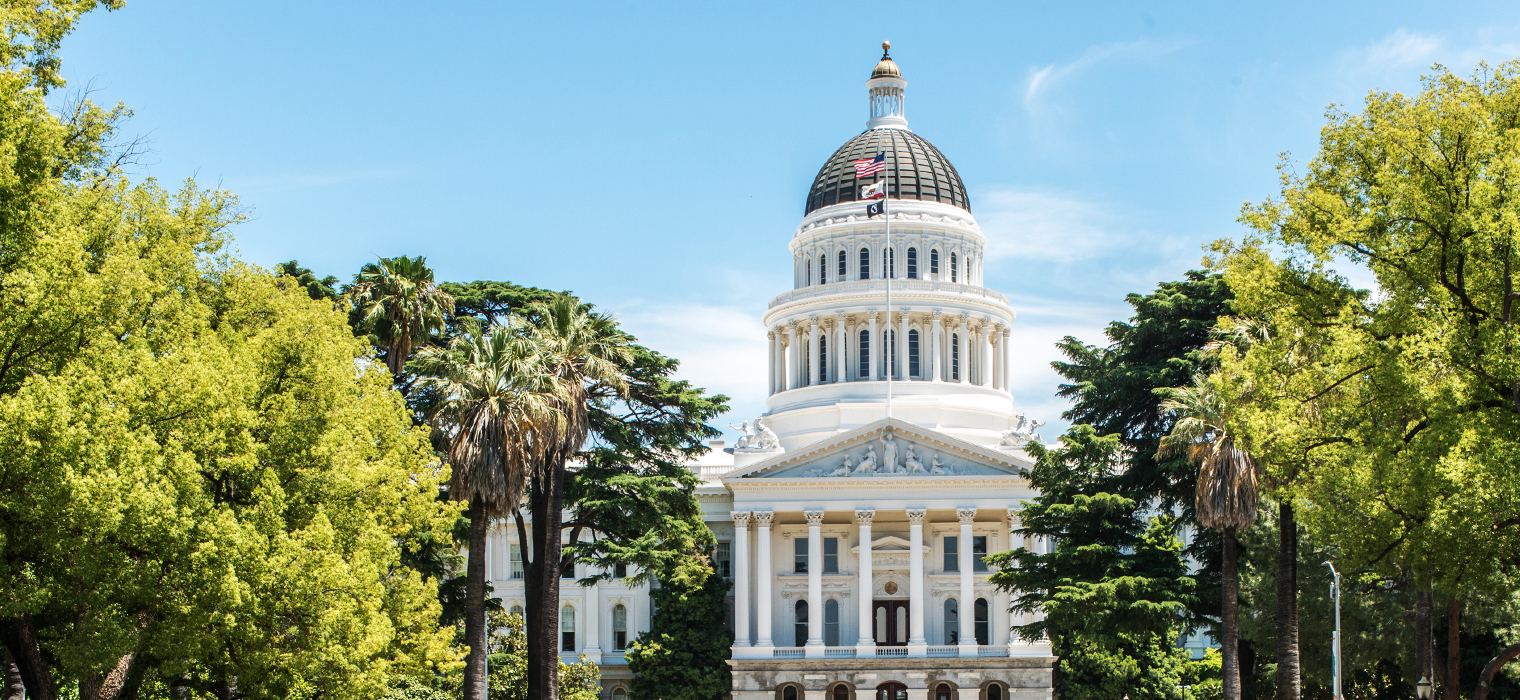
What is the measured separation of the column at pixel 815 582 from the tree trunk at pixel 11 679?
41.9m

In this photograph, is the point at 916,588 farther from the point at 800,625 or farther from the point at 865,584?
the point at 800,625

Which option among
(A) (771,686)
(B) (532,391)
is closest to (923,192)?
(A) (771,686)

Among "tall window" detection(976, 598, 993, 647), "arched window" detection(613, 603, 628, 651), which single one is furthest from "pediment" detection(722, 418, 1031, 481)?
"arched window" detection(613, 603, 628, 651)

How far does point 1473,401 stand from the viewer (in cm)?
2230

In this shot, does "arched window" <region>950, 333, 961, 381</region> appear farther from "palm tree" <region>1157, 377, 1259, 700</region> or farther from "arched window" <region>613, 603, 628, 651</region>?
"palm tree" <region>1157, 377, 1259, 700</region>

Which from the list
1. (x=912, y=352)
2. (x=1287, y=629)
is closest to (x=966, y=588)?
(x=912, y=352)

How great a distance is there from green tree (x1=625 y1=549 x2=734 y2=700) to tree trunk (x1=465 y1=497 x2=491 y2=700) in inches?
1103

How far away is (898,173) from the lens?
85.4 meters

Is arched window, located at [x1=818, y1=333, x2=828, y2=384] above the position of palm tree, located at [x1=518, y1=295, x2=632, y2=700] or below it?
above

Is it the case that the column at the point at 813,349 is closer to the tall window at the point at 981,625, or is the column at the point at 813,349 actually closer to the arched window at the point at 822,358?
the arched window at the point at 822,358

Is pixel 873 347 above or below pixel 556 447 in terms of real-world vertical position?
above

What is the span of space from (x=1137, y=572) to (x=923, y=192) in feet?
142

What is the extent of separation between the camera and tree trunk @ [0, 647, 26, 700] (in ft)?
90.7

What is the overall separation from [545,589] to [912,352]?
145ft
